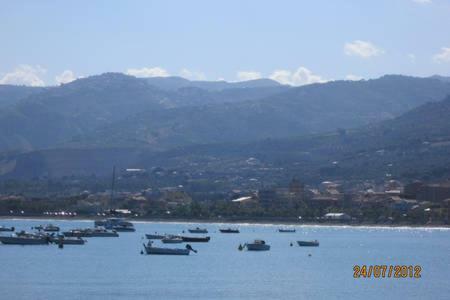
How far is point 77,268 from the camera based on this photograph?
84438 mm

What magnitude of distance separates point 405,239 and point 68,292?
69.6 meters

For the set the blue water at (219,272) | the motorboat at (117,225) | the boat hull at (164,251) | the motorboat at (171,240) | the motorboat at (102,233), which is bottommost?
the blue water at (219,272)

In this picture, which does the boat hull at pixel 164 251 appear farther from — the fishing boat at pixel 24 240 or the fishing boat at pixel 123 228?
the fishing boat at pixel 123 228

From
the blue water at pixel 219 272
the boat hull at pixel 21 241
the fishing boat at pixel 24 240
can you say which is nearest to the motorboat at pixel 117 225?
the blue water at pixel 219 272

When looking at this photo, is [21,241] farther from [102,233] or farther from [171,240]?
[102,233]

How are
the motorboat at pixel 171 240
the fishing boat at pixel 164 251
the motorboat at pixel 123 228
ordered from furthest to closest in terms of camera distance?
the motorboat at pixel 123 228, the motorboat at pixel 171 240, the fishing boat at pixel 164 251

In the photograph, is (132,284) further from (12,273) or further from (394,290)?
(394,290)

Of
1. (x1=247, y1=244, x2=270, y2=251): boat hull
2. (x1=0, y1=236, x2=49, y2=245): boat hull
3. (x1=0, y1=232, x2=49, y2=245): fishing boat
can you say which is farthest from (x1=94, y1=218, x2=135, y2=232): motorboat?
(x1=247, y1=244, x2=270, y2=251): boat hull

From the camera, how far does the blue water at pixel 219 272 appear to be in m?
69.2

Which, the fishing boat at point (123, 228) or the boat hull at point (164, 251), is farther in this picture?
the fishing boat at point (123, 228)
